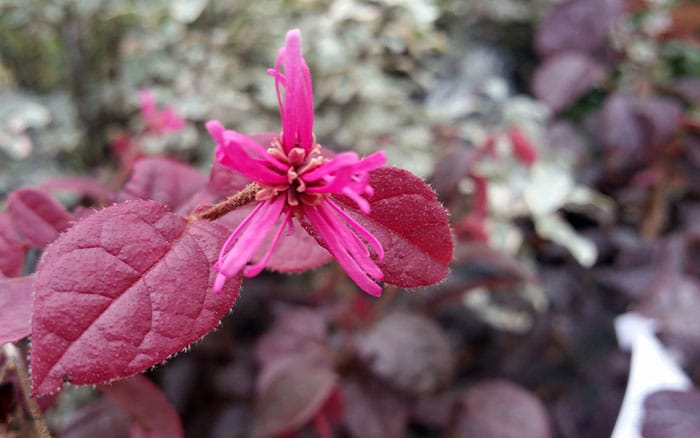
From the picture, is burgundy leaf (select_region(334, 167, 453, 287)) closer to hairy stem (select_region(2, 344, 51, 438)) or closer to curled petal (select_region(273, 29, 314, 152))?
curled petal (select_region(273, 29, 314, 152))

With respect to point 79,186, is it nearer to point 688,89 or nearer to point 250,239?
point 250,239

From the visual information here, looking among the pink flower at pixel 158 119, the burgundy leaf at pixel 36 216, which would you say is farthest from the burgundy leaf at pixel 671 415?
the pink flower at pixel 158 119

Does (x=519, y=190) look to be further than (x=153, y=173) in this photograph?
Yes

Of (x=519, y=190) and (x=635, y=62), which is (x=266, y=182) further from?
(x=635, y=62)

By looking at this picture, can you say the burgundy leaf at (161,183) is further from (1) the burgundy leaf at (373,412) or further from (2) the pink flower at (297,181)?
(1) the burgundy leaf at (373,412)

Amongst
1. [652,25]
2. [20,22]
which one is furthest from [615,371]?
[20,22]

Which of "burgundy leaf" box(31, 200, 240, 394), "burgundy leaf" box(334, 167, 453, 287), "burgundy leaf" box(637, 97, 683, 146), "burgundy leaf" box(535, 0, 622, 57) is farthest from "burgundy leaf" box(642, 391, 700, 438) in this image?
"burgundy leaf" box(535, 0, 622, 57)
